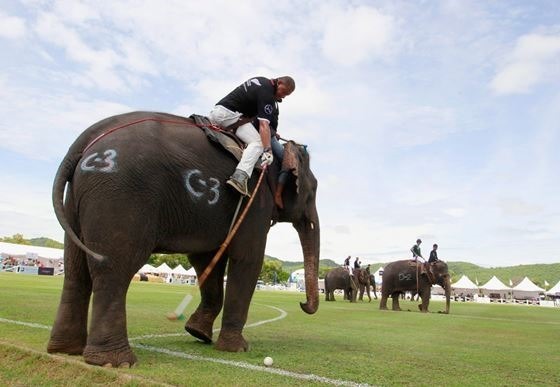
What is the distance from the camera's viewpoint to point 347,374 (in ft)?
16.0

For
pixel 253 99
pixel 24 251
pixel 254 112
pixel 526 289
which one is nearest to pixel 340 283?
pixel 254 112

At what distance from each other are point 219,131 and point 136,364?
112 inches

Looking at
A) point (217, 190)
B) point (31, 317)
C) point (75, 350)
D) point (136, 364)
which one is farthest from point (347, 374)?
point (31, 317)

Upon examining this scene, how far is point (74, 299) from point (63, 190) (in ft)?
3.97

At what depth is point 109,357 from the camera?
475 cm

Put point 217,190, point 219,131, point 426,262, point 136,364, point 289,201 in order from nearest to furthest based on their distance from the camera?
point 136,364
point 217,190
point 219,131
point 289,201
point 426,262

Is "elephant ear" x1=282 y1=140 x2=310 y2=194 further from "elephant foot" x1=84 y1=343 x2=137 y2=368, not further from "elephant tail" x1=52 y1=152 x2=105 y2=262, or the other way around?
"elephant foot" x1=84 y1=343 x2=137 y2=368

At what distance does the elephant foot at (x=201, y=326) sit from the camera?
6715mm

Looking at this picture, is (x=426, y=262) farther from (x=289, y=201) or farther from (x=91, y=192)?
(x=91, y=192)

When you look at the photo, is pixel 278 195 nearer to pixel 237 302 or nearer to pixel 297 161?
pixel 297 161

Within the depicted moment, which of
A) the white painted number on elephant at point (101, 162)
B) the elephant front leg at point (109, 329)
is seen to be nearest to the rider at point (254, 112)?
the white painted number on elephant at point (101, 162)

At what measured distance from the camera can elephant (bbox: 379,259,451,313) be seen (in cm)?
2384

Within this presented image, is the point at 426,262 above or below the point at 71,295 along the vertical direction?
above

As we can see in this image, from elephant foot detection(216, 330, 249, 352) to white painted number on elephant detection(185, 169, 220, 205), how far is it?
165cm
